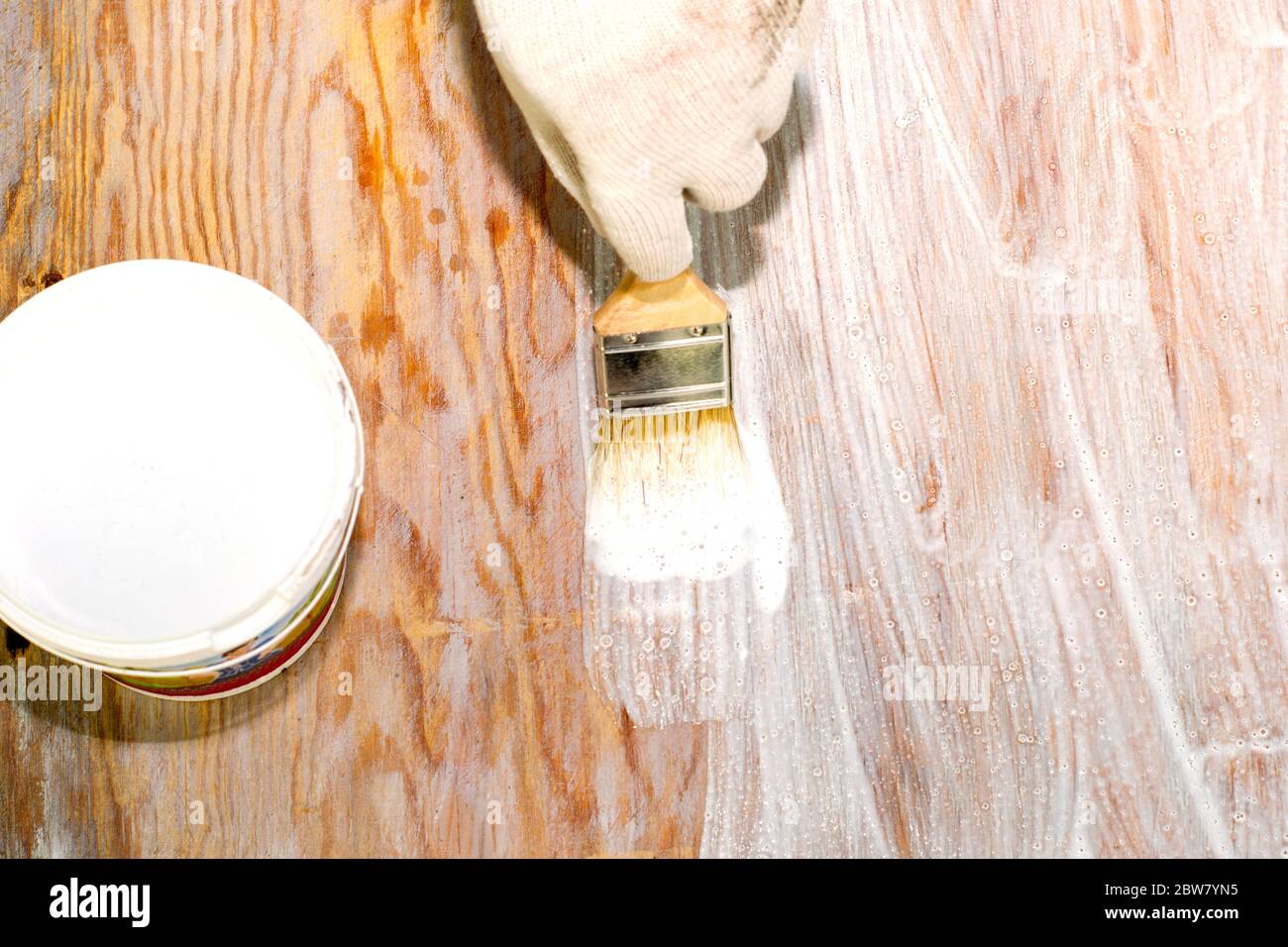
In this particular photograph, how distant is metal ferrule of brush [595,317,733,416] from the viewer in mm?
→ 685

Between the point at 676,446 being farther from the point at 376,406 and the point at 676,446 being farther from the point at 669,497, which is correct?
the point at 376,406

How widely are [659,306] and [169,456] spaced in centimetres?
31

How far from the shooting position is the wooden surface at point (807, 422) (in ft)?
2.34

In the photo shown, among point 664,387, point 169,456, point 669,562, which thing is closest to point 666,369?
point 664,387

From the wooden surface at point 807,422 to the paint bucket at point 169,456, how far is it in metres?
0.14

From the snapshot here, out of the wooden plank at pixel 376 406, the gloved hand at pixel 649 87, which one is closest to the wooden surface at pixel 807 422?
the wooden plank at pixel 376 406

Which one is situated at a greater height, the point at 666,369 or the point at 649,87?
the point at 649,87

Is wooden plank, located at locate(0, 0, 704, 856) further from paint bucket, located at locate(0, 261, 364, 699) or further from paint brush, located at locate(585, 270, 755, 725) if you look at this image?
paint bucket, located at locate(0, 261, 364, 699)

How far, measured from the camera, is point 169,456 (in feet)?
1.92

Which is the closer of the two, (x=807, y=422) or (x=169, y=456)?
(x=169, y=456)

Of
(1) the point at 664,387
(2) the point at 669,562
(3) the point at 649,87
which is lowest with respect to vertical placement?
(2) the point at 669,562

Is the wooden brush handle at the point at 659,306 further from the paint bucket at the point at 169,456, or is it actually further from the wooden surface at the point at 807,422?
the paint bucket at the point at 169,456

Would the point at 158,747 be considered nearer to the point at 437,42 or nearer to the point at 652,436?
the point at 652,436

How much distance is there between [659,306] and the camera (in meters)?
0.67
